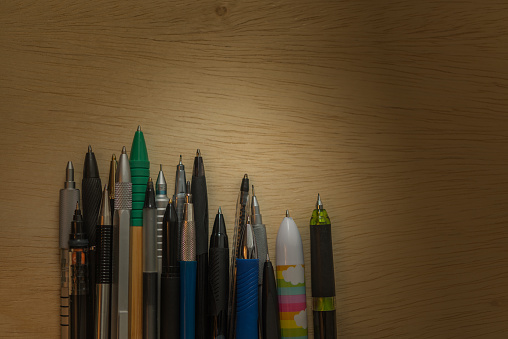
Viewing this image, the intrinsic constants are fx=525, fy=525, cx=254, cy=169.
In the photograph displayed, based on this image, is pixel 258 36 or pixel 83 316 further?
pixel 258 36

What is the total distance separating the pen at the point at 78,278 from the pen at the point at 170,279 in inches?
3.7

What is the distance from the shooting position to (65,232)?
0.64 meters

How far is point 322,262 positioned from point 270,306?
0.09m

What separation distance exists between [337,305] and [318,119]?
25cm

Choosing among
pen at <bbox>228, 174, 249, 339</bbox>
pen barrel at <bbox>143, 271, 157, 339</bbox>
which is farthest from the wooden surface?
pen barrel at <bbox>143, 271, 157, 339</bbox>

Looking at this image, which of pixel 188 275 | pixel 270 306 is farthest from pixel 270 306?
pixel 188 275

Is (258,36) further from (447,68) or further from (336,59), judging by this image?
(447,68)

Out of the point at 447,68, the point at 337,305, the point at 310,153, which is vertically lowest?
the point at 337,305

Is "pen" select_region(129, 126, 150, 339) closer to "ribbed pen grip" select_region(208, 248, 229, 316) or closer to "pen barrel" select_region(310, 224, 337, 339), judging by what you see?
"ribbed pen grip" select_region(208, 248, 229, 316)

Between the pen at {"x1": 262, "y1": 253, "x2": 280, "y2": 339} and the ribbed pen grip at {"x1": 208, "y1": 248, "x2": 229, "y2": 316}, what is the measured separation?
46 millimetres

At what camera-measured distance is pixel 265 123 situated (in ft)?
2.30

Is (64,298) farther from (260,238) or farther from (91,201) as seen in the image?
(260,238)

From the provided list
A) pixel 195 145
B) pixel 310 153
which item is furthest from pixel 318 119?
pixel 195 145

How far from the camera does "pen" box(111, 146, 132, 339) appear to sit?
62 cm
